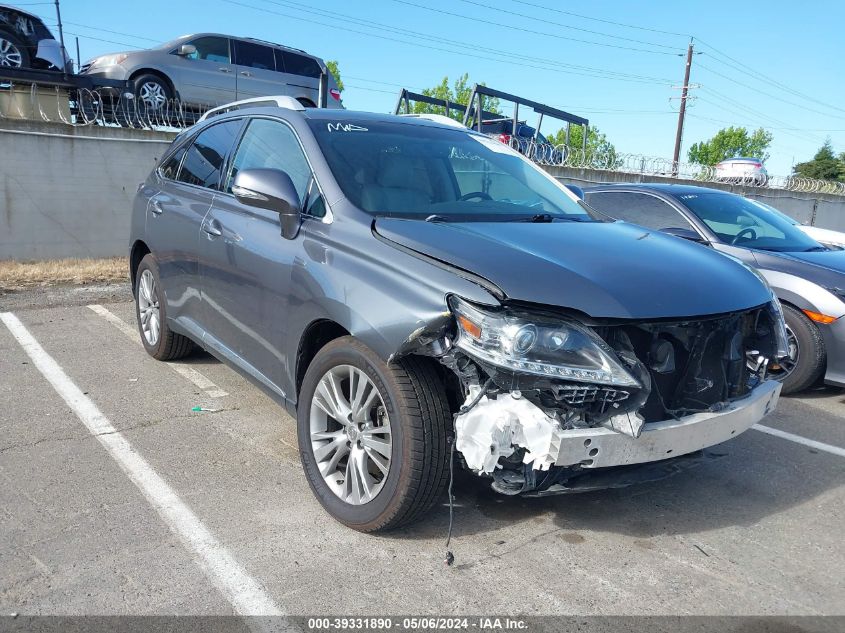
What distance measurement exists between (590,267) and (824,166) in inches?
3335

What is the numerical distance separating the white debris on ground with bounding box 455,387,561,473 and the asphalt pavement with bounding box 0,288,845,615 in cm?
55

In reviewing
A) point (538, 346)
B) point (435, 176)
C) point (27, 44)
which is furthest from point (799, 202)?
point (538, 346)

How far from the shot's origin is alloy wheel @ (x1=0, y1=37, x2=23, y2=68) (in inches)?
414

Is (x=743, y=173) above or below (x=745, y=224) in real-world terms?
above

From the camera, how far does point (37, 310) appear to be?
739 cm

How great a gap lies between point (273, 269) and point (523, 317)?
1.49 m

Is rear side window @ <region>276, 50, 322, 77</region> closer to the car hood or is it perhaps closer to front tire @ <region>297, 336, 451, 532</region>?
the car hood

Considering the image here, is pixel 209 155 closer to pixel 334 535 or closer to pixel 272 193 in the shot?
pixel 272 193

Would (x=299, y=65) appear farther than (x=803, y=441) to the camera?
Yes

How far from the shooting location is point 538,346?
2502 millimetres

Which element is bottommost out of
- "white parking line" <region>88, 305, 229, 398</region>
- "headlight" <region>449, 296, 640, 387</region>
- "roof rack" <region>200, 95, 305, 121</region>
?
"white parking line" <region>88, 305, 229, 398</region>

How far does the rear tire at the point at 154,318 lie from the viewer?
512 centimetres

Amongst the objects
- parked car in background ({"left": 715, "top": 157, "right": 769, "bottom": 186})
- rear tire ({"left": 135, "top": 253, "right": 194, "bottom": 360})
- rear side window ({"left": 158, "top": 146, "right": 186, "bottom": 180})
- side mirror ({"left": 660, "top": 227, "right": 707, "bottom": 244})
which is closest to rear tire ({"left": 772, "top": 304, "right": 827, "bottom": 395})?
side mirror ({"left": 660, "top": 227, "right": 707, "bottom": 244})

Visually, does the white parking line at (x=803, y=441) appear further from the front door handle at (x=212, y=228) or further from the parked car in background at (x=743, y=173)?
the parked car in background at (x=743, y=173)
